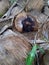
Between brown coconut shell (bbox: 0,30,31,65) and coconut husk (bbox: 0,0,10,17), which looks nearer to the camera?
brown coconut shell (bbox: 0,30,31,65)

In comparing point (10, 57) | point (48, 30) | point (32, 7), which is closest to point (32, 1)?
point (32, 7)

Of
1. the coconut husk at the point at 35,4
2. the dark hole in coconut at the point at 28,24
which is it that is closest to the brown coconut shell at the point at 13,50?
the dark hole in coconut at the point at 28,24

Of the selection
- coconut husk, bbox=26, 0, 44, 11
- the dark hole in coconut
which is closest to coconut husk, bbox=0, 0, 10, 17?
coconut husk, bbox=26, 0, 44, 11

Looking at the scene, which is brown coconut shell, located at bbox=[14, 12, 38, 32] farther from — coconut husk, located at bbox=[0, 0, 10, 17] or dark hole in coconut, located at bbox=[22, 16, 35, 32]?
coconut husk, located at bbox=[0, 0, 10, 17]

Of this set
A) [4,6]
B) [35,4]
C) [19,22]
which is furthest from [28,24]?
[4,6]

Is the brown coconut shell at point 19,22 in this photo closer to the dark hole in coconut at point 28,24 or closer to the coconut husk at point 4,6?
the dark hole in coconut at point 28,24

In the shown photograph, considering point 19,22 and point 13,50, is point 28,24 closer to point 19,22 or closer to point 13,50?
point 19,22
